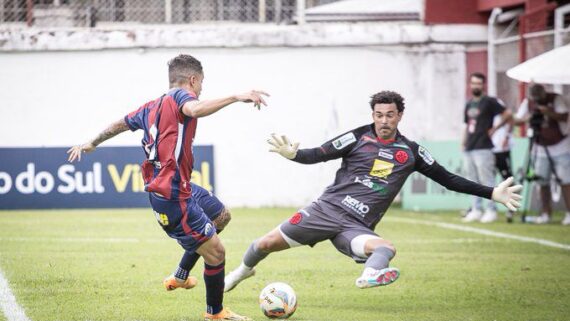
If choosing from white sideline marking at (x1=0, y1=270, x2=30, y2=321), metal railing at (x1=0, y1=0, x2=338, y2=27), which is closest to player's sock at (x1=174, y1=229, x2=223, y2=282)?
white sideline marking at (x1=0, y1=270, x2=30, y2=321)

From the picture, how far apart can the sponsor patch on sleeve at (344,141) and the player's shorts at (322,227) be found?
1.66 ft

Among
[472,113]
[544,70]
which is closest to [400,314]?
[544,70]

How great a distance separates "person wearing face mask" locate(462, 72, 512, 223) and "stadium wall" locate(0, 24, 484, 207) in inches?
129

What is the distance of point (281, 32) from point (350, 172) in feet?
36.8

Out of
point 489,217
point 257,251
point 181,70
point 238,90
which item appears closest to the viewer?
point 181,70

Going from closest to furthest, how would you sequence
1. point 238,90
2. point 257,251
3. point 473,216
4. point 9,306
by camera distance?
point 9,306 → point 257,251 → point 473,216 → point 238,90

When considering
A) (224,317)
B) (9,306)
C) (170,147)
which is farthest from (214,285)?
(9,306)

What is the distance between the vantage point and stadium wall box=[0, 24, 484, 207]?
19.9 meters

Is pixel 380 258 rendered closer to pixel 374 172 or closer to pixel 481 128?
pixel 374 172

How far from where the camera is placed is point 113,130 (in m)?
8.65

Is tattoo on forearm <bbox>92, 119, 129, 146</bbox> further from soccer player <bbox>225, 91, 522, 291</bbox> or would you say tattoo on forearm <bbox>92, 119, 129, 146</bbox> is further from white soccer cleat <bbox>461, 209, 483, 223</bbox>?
white soccer cleat <bbox>461, 209, 483, 223</bbox>

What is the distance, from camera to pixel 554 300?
9.57 meters

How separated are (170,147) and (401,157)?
2.08m

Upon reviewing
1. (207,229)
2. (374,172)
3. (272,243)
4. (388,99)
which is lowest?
(272,243)
